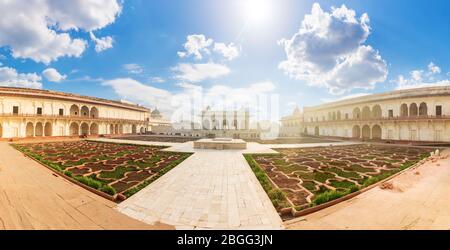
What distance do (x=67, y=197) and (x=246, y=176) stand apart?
651cm

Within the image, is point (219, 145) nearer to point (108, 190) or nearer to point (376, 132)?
point (108, 190)

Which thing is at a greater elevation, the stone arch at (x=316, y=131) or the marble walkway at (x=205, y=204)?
the stone arch at (x=316, y=131)

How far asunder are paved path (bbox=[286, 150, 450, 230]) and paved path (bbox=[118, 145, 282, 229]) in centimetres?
104

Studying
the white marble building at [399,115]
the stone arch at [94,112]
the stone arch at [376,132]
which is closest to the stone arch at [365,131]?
the white marble building at [399,115]

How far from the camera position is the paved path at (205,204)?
185 inches

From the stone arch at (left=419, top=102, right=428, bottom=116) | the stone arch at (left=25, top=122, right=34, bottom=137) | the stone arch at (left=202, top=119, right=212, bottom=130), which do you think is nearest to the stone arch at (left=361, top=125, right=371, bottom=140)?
the stone arch at (left=419, top=102, right=428, bottom=116)

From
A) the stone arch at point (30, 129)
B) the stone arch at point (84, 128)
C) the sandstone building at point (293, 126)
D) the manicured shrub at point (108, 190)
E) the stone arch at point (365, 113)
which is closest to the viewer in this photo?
the manicured shrub at point (108, 190)

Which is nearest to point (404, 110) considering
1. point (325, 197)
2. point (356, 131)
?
point (356, 131)

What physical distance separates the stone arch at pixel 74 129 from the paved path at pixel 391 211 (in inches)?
1816

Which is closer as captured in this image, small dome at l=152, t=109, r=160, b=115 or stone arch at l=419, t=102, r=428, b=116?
stone arch at l=419, t=102, r=428, b=116

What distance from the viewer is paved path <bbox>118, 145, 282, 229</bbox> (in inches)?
185

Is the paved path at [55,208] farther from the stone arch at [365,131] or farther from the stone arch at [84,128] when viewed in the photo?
the stone arch at [365,131]

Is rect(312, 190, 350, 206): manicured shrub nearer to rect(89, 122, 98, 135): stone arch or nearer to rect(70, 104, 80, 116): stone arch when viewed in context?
rect(89, 122, 98, 135): stone arch
